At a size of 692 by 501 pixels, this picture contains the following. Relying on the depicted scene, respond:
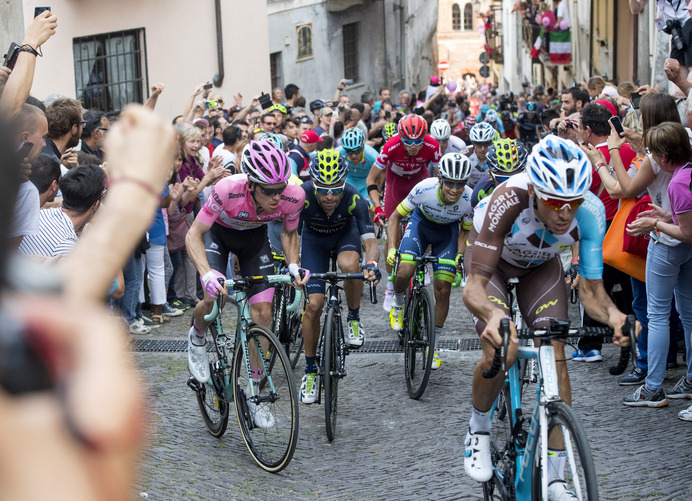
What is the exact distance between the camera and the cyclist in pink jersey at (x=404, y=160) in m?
9.91

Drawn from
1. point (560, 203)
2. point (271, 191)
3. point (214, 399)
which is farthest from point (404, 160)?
point (560, 203)

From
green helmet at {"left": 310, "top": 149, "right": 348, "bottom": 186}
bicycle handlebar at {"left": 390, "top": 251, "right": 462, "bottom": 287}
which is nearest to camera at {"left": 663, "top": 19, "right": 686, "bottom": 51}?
bicycle handlebar at {"left": 390, "top": 251, "right": 462, "bottom": 287}

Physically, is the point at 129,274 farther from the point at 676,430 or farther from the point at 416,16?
the point at 416,16

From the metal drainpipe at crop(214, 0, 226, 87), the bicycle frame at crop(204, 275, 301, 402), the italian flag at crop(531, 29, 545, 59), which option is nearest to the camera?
the bicycle frame at crop(204, 275, 301, 402)

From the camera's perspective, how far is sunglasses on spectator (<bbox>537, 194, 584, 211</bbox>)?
14.3 ft

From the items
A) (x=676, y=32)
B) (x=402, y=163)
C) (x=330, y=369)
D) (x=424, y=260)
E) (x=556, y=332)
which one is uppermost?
(x=676, y=32)

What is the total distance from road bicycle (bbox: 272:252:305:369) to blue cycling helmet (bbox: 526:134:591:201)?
13.2 ft

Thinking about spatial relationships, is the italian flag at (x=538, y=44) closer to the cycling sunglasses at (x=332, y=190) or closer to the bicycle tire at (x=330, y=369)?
the cycling sunglasses at (x=332, y=190)

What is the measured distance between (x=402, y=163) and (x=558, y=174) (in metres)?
6.11

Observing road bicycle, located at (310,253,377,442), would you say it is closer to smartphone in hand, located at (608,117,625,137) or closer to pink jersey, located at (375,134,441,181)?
smartphone in hand, located at (608,117,625,137)

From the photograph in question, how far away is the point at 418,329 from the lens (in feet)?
24.4

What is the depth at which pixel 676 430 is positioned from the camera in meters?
6.08

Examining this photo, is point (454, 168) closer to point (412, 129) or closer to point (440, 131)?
point (412, 129)

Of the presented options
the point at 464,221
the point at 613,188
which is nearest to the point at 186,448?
the point at 464,221
